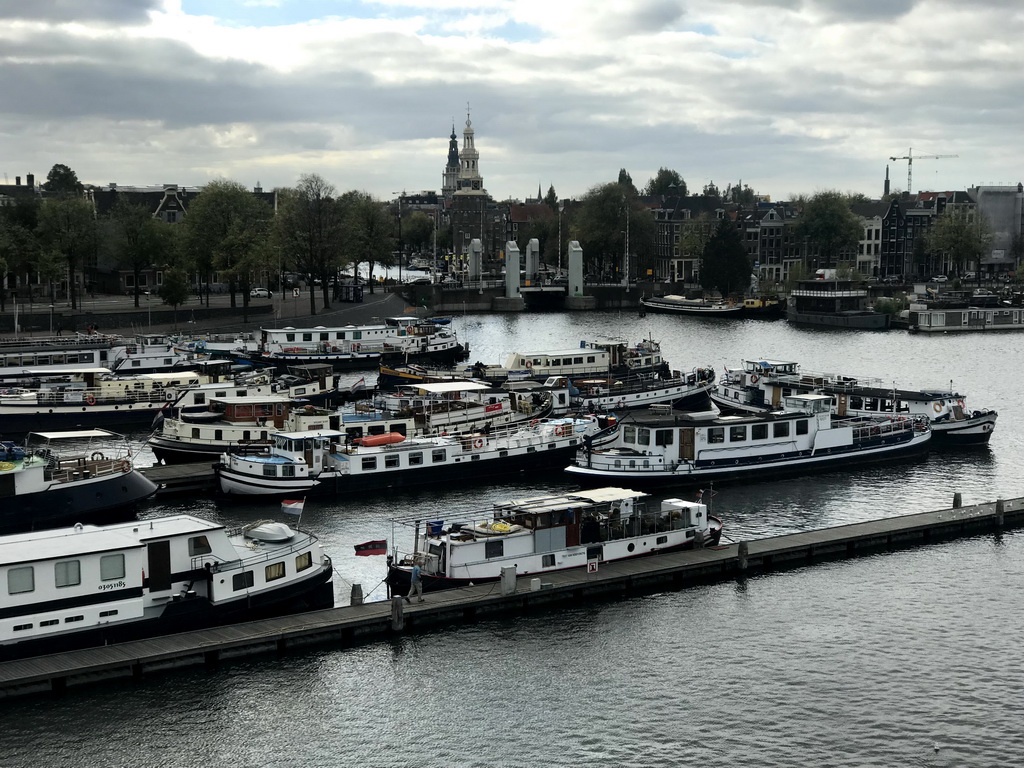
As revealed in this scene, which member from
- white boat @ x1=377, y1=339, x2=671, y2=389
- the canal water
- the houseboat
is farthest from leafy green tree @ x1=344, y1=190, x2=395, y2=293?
the canal water

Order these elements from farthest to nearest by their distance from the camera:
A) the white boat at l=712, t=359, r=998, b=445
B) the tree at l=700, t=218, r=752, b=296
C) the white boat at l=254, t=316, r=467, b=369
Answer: the tree at l=700, t=218, r=752, b=296
the white boat at l=254, t=316, r=467, b=369
the white boat at l=712, t=359, r=998, b=445

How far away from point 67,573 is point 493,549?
13.1m

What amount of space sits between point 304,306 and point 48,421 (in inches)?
2619

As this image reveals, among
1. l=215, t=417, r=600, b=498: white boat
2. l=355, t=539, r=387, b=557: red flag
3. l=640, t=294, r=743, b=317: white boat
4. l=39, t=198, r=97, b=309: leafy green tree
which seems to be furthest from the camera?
l=640, t=294, r=743, b=317: white boat

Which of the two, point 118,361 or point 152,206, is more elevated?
point 152,206

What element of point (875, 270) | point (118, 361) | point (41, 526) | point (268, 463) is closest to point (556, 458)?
point (268, 463)

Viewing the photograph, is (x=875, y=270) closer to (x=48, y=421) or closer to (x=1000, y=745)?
(x=48, y=421)

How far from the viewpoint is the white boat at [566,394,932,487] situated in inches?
2210

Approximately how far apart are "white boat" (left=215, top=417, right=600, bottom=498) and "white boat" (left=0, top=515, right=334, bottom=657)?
15.1m

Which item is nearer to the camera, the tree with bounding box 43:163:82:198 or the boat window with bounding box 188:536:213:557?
the boat window with bounding box 188:536:213:557

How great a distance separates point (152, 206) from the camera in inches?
6270

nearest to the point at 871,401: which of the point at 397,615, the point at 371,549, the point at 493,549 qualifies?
the point at 493,549

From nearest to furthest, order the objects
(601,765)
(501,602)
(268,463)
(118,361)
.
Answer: (601,765), (501,602), (268,463), (118,361)

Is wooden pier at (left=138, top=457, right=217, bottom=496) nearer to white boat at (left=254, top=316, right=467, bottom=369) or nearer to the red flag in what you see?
the red flag
